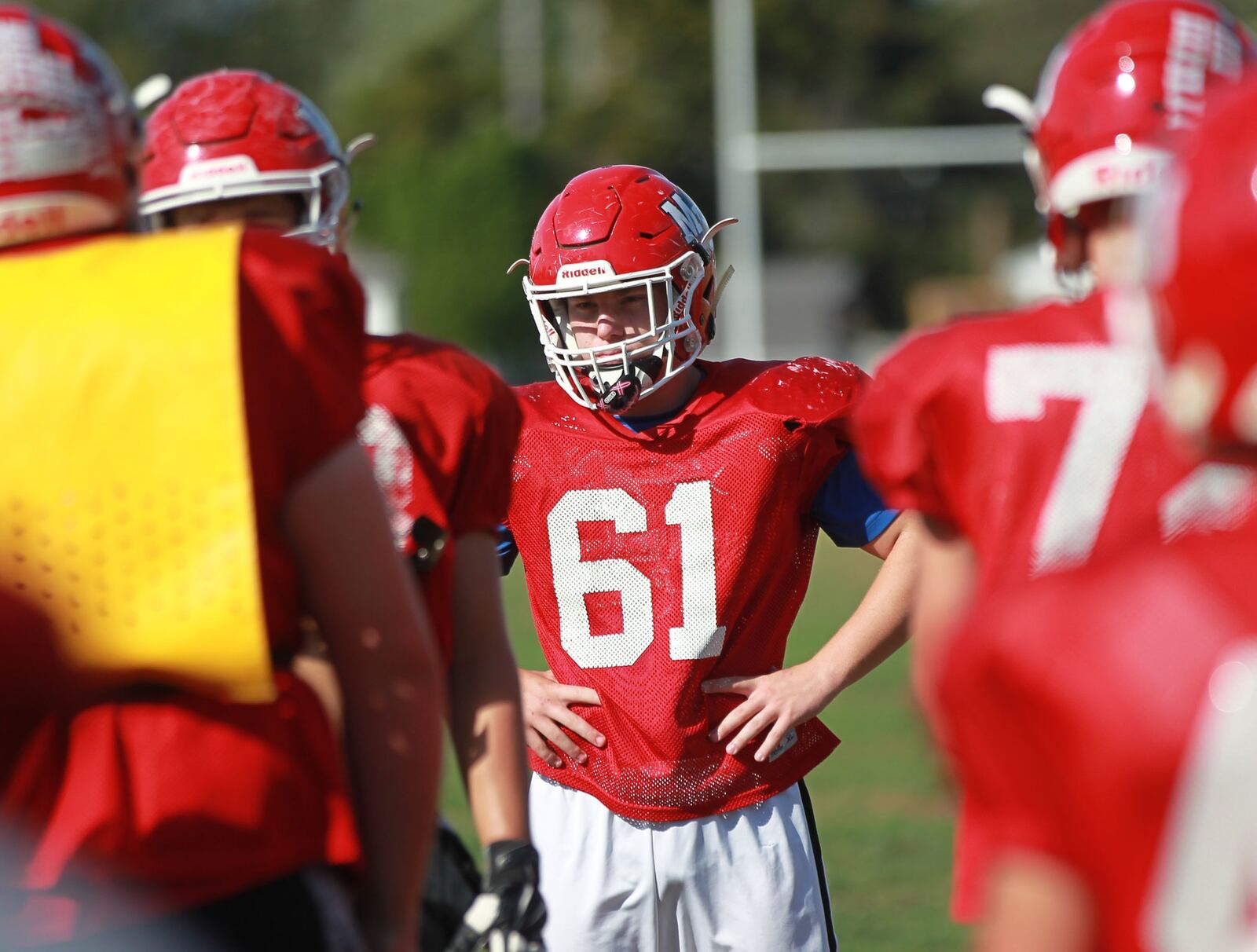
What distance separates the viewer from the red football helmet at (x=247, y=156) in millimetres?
2477

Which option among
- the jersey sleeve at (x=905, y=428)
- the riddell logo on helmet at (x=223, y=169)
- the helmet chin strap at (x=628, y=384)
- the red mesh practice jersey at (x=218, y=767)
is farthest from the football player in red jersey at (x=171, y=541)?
the helmet chin strap at (x=628, y=384)

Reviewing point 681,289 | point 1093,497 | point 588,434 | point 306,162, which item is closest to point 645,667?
point 588,434

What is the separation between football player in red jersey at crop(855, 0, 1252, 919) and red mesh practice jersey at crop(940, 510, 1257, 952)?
0.51 meters

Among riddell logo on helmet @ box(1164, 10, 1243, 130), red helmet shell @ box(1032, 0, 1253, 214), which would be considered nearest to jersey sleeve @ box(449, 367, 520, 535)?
red helmet shell @ box(1032, 0, 1253, 214)

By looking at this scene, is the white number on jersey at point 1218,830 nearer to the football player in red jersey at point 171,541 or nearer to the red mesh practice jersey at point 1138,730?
the red mesh practice jersey at point 1138,730

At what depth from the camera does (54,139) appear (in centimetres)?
171

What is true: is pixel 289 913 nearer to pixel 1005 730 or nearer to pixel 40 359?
pixel 40 359

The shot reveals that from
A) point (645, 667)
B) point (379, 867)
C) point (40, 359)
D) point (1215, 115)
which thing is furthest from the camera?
point (645, 667)

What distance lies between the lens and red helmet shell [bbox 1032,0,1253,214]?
2146 mm

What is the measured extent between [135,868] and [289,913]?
149 millimetres

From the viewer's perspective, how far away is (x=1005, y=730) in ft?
4.35

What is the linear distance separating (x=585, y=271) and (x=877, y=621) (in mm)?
822

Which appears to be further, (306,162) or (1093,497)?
(306,162)

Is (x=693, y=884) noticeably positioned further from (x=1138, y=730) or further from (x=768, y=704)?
(x=1138, y=730)
